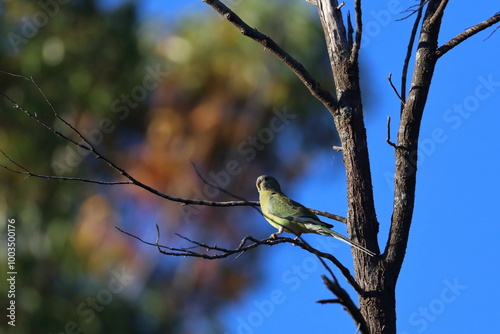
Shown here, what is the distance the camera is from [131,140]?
16.3 metres

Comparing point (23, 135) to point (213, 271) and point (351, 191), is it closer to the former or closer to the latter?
point (213, 271)

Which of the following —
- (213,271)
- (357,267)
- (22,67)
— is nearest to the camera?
(357,267)

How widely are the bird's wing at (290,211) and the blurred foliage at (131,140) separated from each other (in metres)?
7.29

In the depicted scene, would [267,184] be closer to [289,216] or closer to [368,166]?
[289,216]

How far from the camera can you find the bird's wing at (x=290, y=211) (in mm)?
5391

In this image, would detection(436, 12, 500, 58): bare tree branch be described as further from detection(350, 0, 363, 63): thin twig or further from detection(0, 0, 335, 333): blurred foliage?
detection(0, 0, 335, 333): blurred foliage

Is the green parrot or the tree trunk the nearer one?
the tree trunk

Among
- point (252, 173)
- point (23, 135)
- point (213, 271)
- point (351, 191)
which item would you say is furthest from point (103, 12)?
point (351, 191)

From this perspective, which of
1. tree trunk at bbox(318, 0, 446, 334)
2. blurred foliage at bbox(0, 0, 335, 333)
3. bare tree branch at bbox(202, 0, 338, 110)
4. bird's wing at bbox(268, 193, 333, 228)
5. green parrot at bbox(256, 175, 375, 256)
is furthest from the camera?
blurred foliage at bbox(0, 0, 335, 333)

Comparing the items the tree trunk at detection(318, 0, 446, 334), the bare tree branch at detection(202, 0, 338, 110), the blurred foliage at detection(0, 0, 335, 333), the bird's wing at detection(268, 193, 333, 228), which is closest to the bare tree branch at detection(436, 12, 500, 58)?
the tree trunk at detection(318, 0, 446, 334)

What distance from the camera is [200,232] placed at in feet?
46.4

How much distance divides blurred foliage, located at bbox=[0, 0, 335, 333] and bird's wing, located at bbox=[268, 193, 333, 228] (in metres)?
7.29

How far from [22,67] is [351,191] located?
12.5 meters

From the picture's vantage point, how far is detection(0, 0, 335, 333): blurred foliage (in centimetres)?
1363
